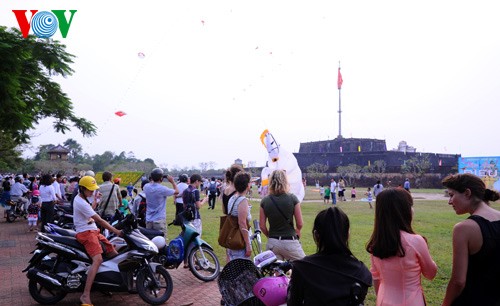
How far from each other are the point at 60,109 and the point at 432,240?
1565cm

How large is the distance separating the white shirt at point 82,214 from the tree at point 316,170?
168 feet

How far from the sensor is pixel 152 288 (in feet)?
18.6

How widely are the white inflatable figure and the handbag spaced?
18.0 ft

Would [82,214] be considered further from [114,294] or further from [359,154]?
[359,154]

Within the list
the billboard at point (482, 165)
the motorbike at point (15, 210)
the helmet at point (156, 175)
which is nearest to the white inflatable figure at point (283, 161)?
the helmet at point (156, 175)

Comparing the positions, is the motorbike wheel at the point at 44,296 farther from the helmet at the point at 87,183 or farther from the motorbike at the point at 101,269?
the helmet at the point at 87,183

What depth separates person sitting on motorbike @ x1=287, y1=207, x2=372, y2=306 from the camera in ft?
8.35

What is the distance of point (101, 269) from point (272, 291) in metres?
Result: 3.01

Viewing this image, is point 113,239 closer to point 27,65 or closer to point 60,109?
point 27,65

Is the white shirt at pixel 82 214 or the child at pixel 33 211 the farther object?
the child at pixel 33 211

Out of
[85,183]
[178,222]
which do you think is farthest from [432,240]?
[85,183]

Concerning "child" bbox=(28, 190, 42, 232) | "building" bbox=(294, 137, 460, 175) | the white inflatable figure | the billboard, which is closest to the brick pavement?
the white inflatable figure

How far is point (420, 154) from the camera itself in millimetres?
57250

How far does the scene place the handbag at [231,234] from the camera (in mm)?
5172
